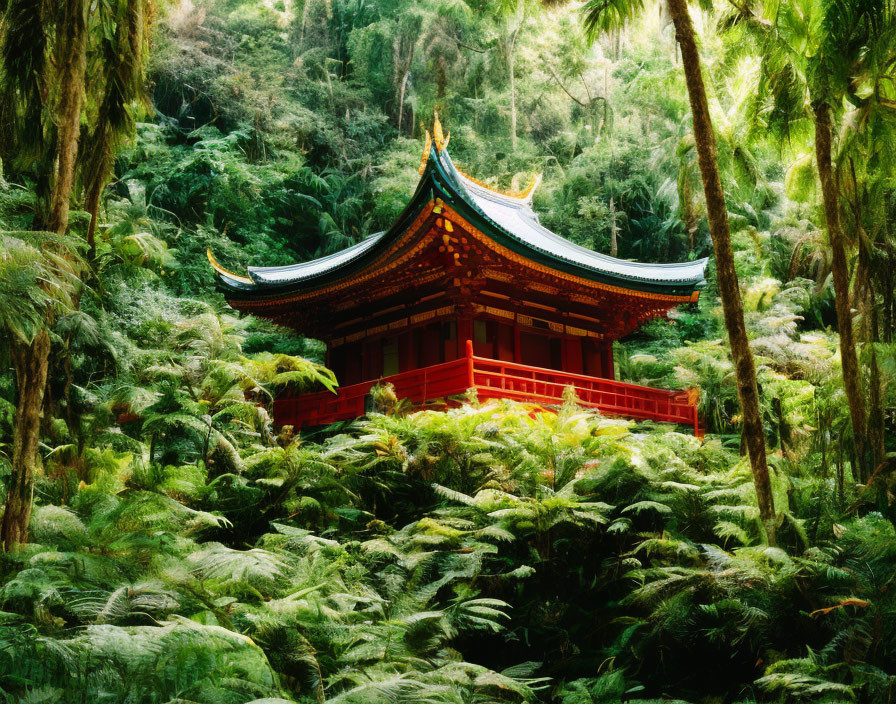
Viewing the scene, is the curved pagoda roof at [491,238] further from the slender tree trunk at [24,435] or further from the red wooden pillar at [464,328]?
the slender tree trunk at [24,435]

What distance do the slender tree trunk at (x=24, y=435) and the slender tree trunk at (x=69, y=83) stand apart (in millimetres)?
1049

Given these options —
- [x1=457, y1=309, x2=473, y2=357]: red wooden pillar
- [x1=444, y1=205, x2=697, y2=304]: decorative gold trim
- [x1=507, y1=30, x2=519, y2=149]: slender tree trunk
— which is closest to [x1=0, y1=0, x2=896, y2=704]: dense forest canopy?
[x1=444, y1=205, x2=697, y2=304]: decorative gold trim

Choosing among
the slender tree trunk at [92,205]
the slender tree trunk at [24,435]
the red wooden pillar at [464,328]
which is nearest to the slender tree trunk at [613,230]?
the red wooden pillar at [464,328]

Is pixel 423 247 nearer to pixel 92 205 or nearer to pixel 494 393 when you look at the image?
pixel 494 393

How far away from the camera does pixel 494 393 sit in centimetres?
1262

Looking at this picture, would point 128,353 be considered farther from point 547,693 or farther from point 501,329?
point 501,329

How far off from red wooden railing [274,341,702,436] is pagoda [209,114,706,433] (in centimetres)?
3

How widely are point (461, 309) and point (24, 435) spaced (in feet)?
31.1

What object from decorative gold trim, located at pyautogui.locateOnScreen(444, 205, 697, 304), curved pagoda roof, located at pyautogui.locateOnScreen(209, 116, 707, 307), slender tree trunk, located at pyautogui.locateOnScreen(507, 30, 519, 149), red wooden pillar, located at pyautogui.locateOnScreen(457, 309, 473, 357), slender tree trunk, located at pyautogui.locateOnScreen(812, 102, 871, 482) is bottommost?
slender tree trunk, located at pyautogui.locateOnScreen(812, 102, 871, 482)

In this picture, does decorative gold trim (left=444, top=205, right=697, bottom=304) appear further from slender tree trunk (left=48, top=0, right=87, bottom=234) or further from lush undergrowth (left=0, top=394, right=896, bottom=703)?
slender tree trunk (left=48, top=0, right=87, bottom=234)

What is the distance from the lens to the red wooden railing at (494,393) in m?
12.8

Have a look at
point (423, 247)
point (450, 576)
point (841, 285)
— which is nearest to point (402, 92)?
point (423, 247)

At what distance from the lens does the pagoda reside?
1307cm

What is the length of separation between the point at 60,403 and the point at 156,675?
4.80m
